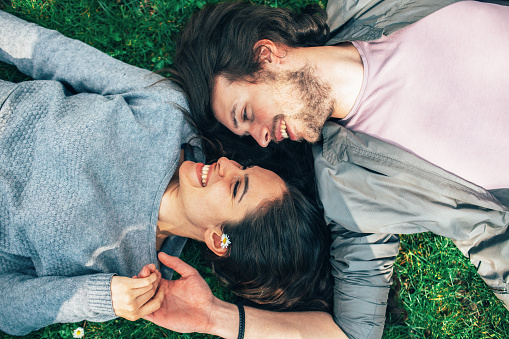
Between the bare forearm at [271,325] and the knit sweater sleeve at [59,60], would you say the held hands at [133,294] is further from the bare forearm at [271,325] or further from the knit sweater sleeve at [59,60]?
the knit sweater sleeve at [59,60]

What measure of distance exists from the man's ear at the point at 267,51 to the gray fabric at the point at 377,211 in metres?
0.82

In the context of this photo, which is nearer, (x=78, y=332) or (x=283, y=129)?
(x=283, y=129)

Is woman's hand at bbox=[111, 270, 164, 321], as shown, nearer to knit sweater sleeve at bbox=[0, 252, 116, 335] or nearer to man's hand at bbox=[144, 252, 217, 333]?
knit sweater sleeve at bbox=[0, 252, 116, 335]

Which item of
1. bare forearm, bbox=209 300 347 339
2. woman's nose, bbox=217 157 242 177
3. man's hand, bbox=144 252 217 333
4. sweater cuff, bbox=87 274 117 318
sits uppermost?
woman's nose, bbox=217 157 242 177

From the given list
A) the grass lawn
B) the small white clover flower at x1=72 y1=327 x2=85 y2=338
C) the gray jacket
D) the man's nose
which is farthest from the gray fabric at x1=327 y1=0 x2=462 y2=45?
the small white clover flower at x1=72 y1=327 x2=85 y2=338

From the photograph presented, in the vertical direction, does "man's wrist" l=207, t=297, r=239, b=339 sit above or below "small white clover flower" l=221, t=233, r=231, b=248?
below

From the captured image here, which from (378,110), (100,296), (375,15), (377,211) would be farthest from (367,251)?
(100,296)

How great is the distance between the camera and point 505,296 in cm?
347

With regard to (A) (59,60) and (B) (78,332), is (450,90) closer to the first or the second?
(A) (59,60)

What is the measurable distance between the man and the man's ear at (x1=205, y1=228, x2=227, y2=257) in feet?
2.50

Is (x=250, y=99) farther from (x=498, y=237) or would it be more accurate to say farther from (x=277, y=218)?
(x=498, y=237)

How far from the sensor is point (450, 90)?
314 cm

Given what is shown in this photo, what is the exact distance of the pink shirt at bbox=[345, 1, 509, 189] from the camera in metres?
3.12

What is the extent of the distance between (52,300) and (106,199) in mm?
874
